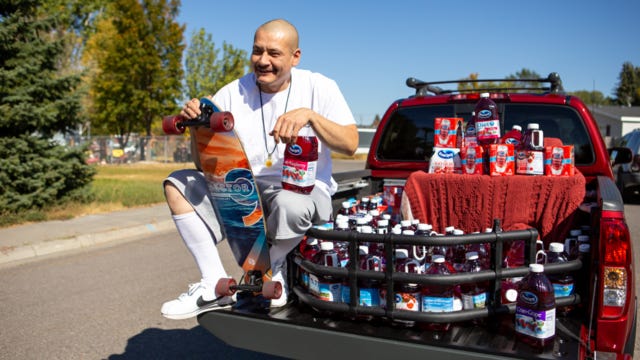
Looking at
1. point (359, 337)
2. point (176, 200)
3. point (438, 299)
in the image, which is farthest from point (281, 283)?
point (438, 299)

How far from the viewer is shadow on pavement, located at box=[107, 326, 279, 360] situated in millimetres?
4047

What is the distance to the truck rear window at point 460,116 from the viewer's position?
162 inches

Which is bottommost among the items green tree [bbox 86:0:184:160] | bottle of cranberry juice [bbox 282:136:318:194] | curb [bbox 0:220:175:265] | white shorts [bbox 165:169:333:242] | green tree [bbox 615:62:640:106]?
curb [bbox 0:220:175:265]

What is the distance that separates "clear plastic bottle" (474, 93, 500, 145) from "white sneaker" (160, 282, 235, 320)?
2.15 metres

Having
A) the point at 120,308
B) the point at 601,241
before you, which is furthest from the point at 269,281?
the point at 120,308

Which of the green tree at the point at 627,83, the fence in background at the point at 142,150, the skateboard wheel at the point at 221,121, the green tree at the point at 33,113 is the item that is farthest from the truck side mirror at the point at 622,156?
the green tree at the point at 627,83

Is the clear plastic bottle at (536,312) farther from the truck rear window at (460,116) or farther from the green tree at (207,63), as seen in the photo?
the green tree at (207,63)

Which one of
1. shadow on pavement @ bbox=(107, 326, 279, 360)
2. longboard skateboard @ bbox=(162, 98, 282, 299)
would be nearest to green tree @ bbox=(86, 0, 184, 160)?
shadow on pavement @ bbox=(107, 326, 279, 360)

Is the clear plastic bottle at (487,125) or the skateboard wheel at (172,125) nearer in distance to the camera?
the skateboard wheel at (172,125)

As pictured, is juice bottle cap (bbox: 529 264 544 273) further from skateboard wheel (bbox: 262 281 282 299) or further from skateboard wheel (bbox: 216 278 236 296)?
skateboard wheel (bbox: 216 278 236 296)

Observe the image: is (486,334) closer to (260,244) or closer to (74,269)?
(260,244)

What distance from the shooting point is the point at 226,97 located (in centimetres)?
349

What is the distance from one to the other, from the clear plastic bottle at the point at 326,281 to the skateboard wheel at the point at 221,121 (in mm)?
807

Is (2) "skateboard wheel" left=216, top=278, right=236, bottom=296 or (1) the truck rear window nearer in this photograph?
(2) "skateboard wheel" left=216, top=278, right=236, bottom=296
